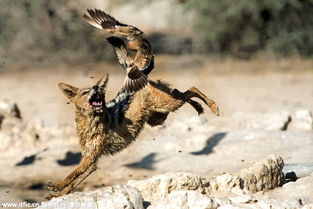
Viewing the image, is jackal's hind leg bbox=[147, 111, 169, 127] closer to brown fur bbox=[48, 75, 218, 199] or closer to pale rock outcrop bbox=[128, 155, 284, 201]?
brown fur bbox=[48, 75, 218, 199]

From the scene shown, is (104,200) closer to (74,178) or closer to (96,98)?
(74,178)

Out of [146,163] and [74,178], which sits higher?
[146,163]

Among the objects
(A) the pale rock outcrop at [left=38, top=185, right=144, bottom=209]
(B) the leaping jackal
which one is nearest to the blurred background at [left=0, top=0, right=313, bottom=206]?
(B) the leaping jackal

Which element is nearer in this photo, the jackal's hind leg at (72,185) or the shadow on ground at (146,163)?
the jackal's hind leg at (72,185)

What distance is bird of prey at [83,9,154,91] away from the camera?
786 centimetres

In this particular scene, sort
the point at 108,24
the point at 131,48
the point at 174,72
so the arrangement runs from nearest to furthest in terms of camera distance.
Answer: the point at 131,48 < the point at 108,24 < the point at 174,72

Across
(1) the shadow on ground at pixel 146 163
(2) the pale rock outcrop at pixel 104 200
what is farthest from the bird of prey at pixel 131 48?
(1) the shadow on ground at pixel 146 163

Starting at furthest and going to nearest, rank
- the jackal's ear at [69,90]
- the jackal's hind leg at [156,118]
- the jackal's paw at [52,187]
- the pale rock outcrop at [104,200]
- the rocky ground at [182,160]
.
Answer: the jackal's hind leg at [156,118]
the jackal's ear at [69,90]
the jackal's paw at [52,187]
the rocky ground at [182,160]
the pale rock outcrop at [104,200]

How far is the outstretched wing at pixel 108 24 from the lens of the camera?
8.33 m

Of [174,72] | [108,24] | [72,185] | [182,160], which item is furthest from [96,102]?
[174,72]

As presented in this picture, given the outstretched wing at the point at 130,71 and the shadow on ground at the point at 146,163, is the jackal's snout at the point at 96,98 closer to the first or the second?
the outstretched wing at the point at 130,71

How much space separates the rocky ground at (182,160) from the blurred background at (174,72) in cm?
3

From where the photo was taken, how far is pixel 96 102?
7785 mm

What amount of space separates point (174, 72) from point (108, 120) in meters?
10.2
